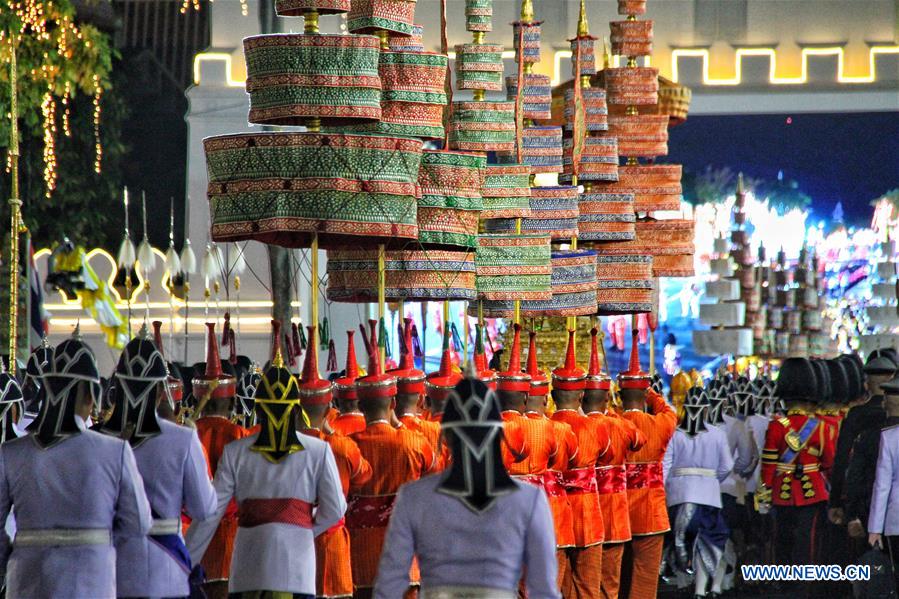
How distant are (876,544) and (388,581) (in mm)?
5436

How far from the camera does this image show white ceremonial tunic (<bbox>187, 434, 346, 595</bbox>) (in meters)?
7.43

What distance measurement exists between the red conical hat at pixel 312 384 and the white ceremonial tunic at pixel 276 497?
78 centimetres

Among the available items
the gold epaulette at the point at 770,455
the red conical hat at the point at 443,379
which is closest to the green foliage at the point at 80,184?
the gold epaulette at the point at 770,455

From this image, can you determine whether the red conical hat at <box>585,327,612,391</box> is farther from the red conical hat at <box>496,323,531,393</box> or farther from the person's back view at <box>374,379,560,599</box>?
the person's back view at <box>374,379,560,599</box>

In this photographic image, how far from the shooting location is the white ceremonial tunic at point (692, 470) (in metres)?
13.1

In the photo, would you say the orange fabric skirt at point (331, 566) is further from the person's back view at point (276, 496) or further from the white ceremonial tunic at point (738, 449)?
the white ceremonial tunic at point (738, 449)

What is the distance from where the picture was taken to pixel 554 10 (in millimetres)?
29312

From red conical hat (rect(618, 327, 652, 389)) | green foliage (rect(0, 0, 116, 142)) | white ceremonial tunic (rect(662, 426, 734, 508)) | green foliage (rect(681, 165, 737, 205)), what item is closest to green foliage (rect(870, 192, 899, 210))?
green foliage (rect(681, 165, 737, 205))

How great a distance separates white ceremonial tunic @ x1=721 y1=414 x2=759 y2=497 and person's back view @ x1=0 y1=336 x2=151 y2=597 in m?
8.59

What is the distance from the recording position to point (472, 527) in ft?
18.4

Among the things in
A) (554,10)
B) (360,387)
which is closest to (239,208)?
(360,387)

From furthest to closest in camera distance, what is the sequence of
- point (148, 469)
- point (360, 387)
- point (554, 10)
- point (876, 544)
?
point (554, 10)
point (876, 544)
point (360, 387)
point (148, 469)

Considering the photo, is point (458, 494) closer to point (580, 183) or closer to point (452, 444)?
point (452, 444)

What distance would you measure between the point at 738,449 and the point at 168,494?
8.18m
